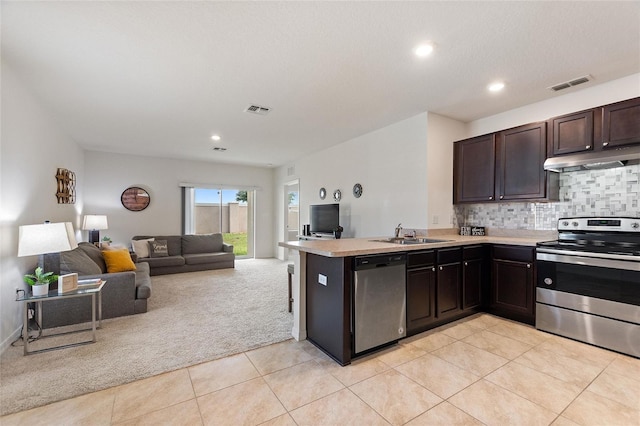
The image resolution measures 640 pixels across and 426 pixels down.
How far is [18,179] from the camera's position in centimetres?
291

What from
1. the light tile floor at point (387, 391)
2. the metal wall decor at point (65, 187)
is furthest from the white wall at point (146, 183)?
the light tile floor at point (387, 391)

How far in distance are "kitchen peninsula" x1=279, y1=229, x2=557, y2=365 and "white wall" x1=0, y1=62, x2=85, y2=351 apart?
2601 mm

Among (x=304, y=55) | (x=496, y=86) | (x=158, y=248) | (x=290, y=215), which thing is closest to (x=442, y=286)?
(x=496, y=86)

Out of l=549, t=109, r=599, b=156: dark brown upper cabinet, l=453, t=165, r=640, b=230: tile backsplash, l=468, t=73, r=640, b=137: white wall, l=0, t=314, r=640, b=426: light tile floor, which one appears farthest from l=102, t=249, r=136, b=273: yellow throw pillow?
l=549, t=109, r=599, b=156: dark brown upper cabinet

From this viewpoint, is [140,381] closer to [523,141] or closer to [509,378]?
[509,378]

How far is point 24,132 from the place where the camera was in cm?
311

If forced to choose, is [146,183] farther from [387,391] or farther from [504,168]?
[504,168]

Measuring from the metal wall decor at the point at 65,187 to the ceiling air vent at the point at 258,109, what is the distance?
3.08m

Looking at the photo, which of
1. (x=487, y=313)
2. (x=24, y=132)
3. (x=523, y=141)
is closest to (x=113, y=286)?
(x=24, y=132)

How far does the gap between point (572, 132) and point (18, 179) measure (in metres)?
5.86

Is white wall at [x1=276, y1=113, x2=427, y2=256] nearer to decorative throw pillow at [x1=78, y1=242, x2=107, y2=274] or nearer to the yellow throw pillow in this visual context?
the yellow throw pillow

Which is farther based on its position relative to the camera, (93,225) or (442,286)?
(93,225)

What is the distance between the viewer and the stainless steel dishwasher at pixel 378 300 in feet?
8.02

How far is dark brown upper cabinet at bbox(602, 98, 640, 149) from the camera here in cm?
269
